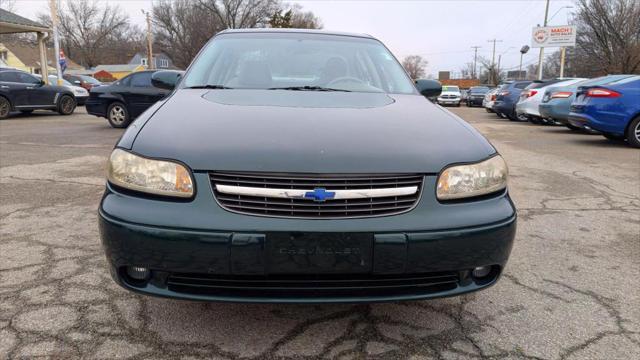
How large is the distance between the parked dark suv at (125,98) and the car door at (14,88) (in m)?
4.56

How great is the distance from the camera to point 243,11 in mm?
51719

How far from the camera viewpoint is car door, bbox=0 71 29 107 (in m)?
13.1

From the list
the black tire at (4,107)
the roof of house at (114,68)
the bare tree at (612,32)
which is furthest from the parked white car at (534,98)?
the roof of house at (114,68)

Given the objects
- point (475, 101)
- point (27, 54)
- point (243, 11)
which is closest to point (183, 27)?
point (243, 11)

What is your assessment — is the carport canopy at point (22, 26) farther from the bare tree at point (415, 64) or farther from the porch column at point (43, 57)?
the bare tree at point (415, 64)

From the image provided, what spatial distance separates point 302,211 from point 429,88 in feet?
7.03

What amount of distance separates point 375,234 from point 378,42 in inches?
87.4

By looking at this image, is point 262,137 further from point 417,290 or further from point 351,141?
point 417,290

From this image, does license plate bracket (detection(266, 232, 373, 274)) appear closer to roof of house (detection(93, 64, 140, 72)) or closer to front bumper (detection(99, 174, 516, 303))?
front bumper (detection(99, 174, 516, 303))

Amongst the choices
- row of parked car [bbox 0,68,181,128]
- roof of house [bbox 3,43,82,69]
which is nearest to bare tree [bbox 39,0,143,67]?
roof of house [bbox 3,43,82,69]

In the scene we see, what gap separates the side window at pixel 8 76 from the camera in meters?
13.1

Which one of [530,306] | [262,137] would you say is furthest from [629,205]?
[262,137]

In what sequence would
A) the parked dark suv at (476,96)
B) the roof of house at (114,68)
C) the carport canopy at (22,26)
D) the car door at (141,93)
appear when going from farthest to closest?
the roof of house at (114,68) < the parked dark suv at (476,96) < the carport canopy at (22,26) < the car door at (141,93)

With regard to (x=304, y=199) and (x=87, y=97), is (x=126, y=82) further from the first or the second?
(x=304, y=199)
